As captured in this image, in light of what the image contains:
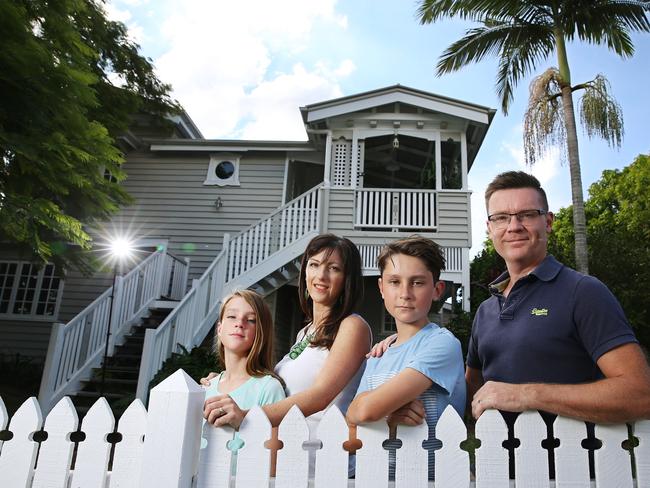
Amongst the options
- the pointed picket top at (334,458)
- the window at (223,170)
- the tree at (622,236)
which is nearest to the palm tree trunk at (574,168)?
the tree at (622,236)

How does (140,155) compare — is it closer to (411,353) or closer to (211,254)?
(211,254)

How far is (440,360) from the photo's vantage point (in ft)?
5.02

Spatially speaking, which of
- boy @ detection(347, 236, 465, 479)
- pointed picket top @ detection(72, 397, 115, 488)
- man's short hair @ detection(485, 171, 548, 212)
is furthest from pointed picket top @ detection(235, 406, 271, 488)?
man's short hair @ detection(485, 171, 548, 212)

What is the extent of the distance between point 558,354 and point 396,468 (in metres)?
0.66

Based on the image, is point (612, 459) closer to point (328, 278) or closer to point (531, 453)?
point (531, 453)

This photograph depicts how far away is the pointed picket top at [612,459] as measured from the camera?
1.55 meters

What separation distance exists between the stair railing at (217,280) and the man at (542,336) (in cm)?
627

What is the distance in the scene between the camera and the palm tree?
999 cm

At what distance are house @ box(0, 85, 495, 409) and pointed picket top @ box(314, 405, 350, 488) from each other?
248 inches

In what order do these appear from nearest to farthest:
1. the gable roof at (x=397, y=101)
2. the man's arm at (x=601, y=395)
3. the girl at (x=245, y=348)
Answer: the man's arm at (x=601, y=395) → the girl at (x=245, y=348) → the gable roof at (x=397, y=101)

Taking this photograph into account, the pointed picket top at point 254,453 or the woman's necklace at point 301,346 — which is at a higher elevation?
the woman's necklace at point 301,346

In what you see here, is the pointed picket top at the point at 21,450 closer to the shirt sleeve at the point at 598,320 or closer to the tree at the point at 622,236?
the shirt sleeve at the point at 598,320

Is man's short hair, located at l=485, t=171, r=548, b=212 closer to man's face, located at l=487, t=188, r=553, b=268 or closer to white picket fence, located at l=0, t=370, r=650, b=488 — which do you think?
man's face, located at l=487, t=188, r=553, b=268

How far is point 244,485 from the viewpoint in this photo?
1.61 metres
